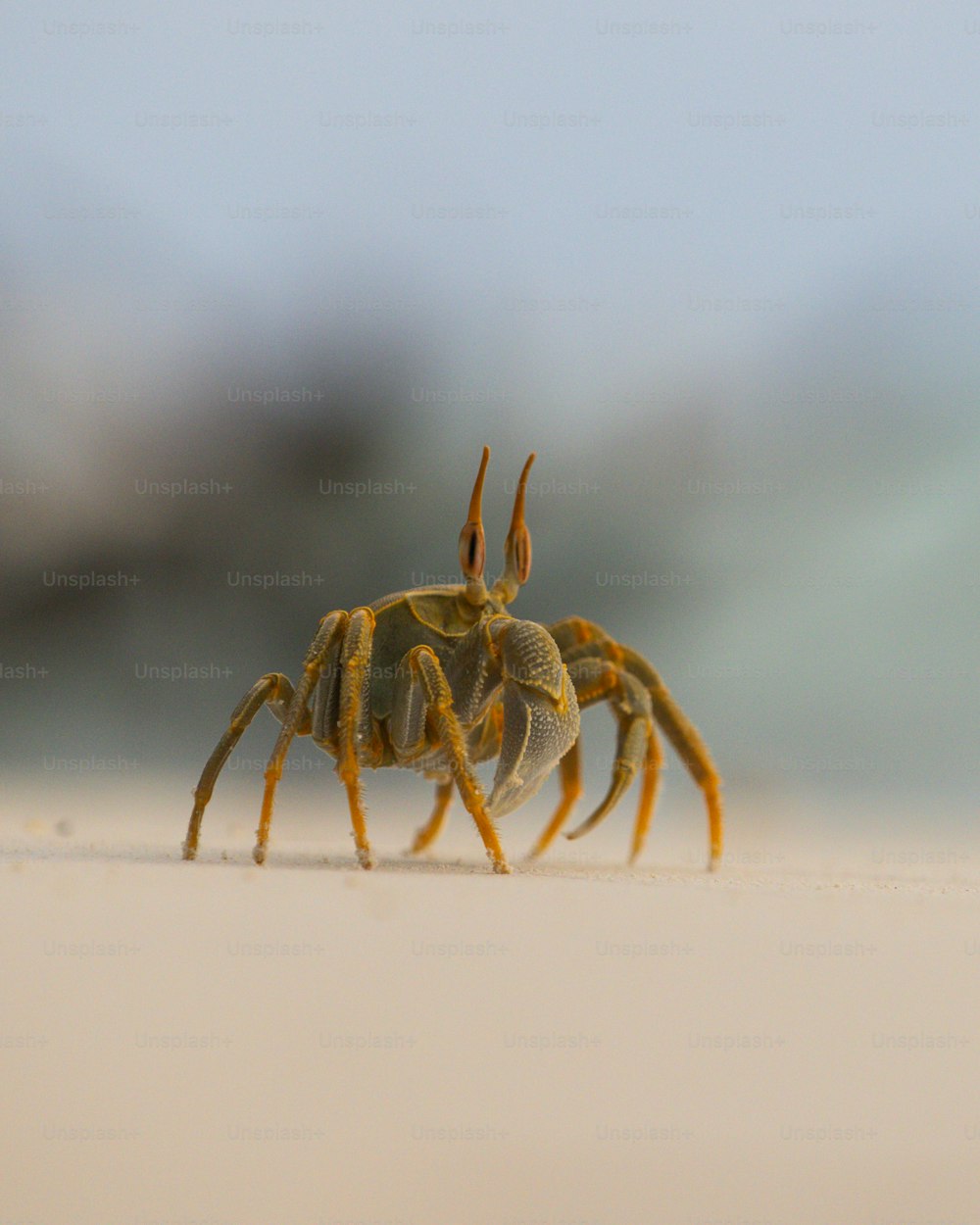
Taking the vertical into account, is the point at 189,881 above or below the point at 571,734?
below

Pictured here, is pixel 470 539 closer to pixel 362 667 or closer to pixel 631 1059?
pixel 362 667

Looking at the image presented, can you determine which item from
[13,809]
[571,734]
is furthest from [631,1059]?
[13,809]

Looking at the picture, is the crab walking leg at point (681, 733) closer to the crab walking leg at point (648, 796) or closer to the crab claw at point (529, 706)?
the crab walking leg at point (648, 796)

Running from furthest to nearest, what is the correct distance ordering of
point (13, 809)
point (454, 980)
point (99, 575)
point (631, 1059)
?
point (99, 575) → point (13, 809) → point (454, 980) → point (631, 1059)

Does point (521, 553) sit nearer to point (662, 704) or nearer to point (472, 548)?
point (472, 548)

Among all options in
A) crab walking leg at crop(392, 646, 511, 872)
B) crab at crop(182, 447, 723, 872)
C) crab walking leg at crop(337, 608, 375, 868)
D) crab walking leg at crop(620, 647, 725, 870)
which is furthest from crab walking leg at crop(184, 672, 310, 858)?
crab walking leg at crop(620, 647, 725, 870)

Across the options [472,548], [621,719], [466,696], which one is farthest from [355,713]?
[621,719]

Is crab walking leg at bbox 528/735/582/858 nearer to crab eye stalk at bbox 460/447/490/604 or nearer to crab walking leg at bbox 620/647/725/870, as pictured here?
crab walking leg at bbox 620/647/725/870

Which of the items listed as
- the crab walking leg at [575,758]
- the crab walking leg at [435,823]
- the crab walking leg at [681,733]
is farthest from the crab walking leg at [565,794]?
the crab walking leg at [435,823]
